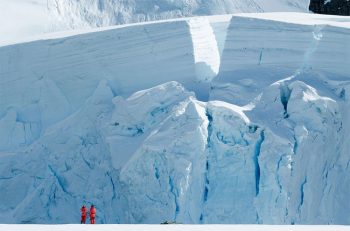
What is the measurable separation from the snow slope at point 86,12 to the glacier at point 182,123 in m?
2.92

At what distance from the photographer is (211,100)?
15922 mm

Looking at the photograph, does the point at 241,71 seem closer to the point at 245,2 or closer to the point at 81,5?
the point at 81,5

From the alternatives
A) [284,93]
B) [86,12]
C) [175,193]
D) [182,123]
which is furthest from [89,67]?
[86,12]

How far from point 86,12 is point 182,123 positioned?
8.36 metres

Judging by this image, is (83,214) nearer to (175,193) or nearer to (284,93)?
(175,193)

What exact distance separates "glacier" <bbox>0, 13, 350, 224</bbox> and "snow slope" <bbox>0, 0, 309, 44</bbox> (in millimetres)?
2923

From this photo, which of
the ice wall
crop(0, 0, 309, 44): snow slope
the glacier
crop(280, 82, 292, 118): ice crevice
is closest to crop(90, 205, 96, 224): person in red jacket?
the glacier

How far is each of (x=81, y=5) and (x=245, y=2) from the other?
5062 mm

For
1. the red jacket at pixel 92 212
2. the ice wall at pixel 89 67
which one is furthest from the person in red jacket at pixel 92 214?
the ice wall at pixel 89 67

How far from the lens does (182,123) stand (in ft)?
50.5

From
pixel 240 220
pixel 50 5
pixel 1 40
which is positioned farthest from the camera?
pixel 50 5

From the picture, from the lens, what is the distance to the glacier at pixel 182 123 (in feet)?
49.7

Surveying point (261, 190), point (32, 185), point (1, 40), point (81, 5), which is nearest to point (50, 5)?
point (81, 5)

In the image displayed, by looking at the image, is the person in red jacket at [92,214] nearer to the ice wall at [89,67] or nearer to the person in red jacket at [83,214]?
the person in red jacket at [83,214]
